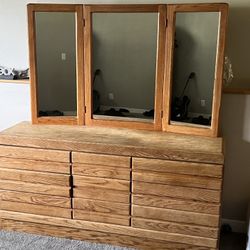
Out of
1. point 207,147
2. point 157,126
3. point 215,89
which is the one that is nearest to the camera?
point 207,147

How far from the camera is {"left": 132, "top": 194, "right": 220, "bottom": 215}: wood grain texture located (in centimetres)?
190

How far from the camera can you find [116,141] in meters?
2.00

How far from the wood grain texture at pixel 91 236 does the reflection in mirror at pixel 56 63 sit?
75 centimetres

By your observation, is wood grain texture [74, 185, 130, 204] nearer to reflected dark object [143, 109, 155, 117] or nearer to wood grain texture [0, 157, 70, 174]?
wood grain texture [0, 157, 70, 174]

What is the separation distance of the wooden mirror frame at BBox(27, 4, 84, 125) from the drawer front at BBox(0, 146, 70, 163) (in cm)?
33

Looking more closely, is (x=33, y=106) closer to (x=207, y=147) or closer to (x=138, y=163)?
(x=138, y=163)

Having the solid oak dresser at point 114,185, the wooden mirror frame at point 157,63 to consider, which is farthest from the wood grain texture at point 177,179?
the wooden mirror frame at point 157,63

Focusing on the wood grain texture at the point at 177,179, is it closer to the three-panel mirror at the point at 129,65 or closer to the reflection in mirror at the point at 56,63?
the three-panel mirror at the point at 129,65

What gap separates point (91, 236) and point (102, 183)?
0.39m

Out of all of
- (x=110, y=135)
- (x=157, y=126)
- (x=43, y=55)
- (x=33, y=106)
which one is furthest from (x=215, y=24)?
(x=33, y=106)

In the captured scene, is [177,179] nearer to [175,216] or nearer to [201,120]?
[175,216]

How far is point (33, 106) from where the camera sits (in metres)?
2.34

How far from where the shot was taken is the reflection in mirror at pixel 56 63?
224 cm

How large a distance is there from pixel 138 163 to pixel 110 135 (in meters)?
0.29
